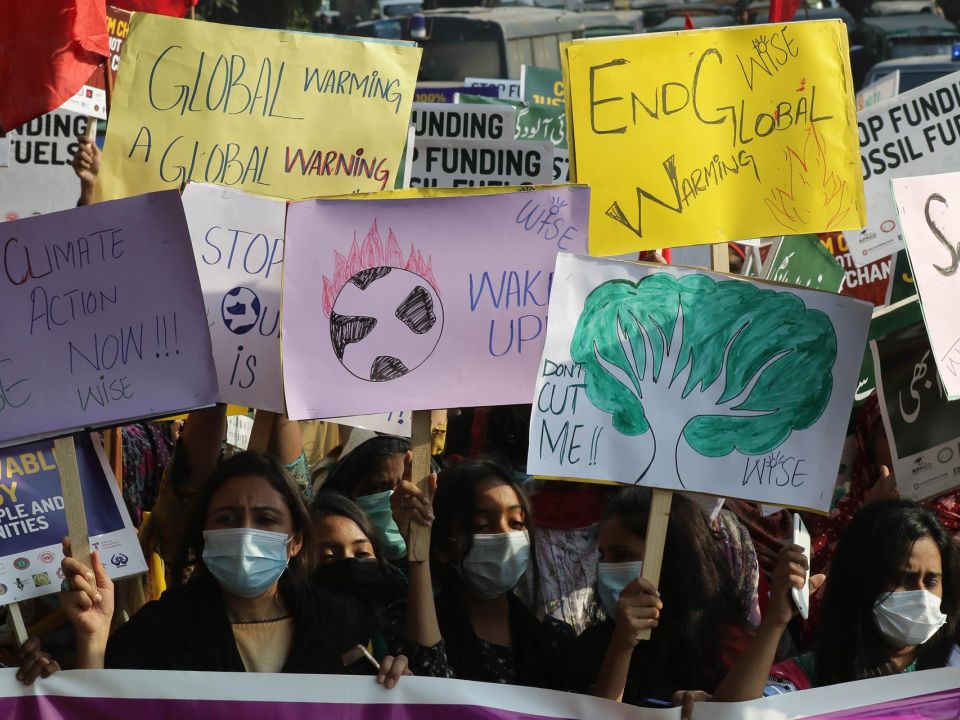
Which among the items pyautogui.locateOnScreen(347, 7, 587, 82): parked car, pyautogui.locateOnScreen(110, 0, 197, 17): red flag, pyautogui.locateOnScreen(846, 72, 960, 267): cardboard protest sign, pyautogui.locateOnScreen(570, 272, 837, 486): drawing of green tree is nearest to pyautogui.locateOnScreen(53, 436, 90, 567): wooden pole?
pyautogui.locateOnScreen(570, 272, 837, 486): drawing of green tree

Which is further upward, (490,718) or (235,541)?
(235,541)

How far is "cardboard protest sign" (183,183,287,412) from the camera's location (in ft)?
13.8

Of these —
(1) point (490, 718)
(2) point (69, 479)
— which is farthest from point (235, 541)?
(1) point (490, 718)

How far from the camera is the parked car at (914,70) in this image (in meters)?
19.5

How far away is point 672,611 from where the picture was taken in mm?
3805

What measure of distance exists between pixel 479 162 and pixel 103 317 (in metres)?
2.78

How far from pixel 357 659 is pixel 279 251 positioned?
133 cm

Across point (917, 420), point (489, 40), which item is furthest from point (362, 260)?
point (489, 40)

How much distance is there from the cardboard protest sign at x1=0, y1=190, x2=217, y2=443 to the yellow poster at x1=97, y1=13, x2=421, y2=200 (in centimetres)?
107

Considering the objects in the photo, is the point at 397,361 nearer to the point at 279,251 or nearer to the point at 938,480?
the point at 279,251

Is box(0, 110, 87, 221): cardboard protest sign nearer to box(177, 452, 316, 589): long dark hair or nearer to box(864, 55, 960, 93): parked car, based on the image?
box(177, 452, 316, 589): long dark hair

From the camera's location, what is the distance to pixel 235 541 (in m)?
3.60

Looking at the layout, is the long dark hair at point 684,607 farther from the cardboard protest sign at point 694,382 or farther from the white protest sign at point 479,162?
the white protest sign at point 479,162

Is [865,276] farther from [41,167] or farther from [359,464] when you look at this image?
[41,167]
